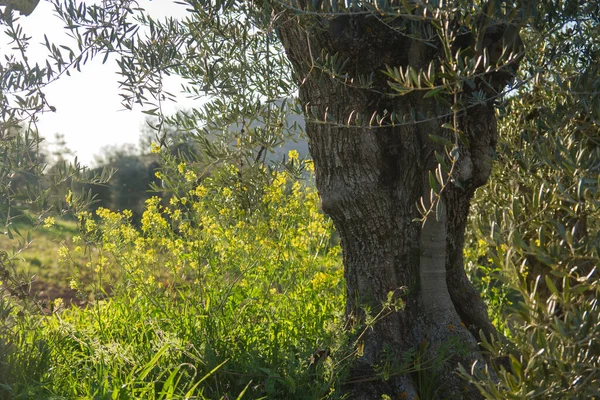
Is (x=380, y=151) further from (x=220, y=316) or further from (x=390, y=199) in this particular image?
(x=220, y=316)

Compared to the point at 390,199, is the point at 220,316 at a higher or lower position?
lower

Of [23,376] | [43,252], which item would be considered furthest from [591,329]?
[43,252]

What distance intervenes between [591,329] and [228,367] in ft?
6.57

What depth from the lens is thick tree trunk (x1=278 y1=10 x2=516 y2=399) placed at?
3.35m

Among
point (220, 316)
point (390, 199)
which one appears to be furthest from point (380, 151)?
point (220, 316)

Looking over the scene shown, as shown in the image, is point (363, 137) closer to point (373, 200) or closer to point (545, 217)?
point (373, 200)

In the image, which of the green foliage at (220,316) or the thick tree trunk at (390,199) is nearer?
the green foliage at (220,316)

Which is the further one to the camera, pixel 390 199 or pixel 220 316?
pixel 220 316

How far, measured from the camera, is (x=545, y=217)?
6.86 ft

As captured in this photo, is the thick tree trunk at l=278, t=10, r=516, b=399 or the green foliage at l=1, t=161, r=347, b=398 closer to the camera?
the green foliage at l=1, t=161, r=347, b=398

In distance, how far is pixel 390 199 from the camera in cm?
349

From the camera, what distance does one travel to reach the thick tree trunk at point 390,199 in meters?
3.35

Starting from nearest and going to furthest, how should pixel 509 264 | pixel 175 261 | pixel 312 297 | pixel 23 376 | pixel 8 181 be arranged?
1. pixel 509 264
2. pixel 8 181
3. pixel 23 376
4. pixel 312 297
5. pixel 175 261

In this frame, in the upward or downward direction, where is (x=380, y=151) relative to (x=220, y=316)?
upward
